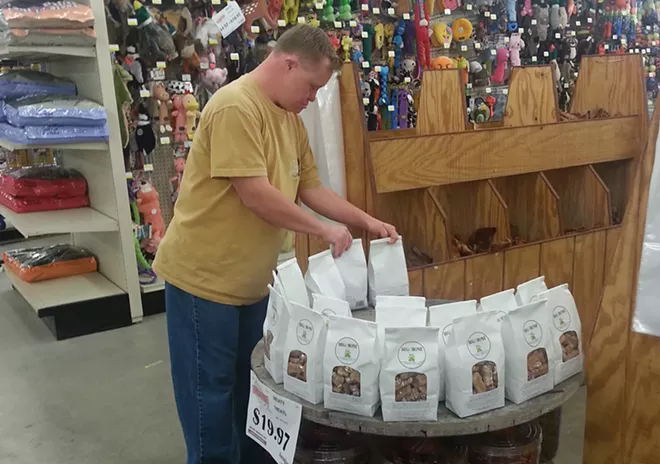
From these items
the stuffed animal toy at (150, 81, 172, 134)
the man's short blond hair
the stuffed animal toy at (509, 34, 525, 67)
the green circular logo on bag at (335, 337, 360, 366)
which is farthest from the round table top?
the stuffed animal toy at (509, 34, 525, 67)

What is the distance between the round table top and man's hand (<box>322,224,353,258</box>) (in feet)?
1.60

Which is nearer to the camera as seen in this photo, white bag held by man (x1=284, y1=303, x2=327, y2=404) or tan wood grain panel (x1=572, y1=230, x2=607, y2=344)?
white bag held by man (x1=284, y1=303, x2=327, y2=404)

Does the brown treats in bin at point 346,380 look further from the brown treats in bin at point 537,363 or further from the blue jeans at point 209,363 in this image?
the blue jeans at point 209,363

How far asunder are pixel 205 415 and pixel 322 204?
2.43 feet

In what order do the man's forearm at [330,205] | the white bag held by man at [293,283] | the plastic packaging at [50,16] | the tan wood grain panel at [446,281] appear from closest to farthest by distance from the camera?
the white bag held by man at [293,283] → the man's forearm at [330,205] → the tan wood grain panel at [446,281] → the plastic packaging at [50,16]

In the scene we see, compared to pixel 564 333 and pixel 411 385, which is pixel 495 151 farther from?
pixel 411 385

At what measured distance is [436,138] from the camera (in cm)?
243

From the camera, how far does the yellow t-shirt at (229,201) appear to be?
1.69 meters

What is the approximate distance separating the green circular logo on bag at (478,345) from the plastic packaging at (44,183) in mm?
3494

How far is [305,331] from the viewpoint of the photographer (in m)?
1.38

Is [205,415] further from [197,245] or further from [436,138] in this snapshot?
[436,138]

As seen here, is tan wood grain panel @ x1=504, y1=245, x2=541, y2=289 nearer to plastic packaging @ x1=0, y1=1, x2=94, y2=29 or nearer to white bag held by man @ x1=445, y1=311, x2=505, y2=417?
white bag held by man @ x1=445, y1=311, x2=505, y2=417

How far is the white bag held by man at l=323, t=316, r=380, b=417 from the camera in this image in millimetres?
1296

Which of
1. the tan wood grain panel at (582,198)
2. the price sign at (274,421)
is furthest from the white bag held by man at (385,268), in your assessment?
the tan wood grain panel at (582,198)
